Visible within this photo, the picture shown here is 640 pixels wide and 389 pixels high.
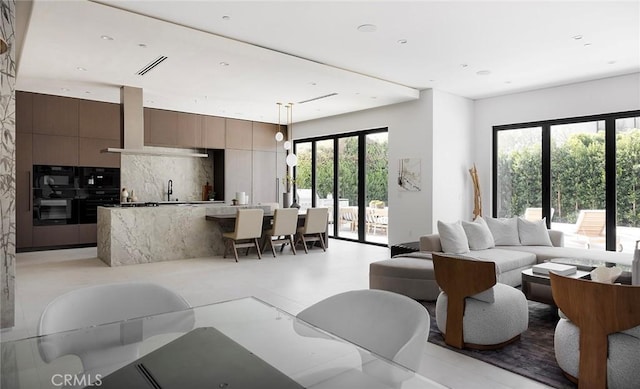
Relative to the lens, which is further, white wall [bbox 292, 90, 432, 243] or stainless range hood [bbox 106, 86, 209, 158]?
white wall [bbox 292, 90, 432, 243]

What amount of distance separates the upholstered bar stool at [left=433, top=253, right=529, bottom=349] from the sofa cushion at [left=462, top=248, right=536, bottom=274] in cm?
139

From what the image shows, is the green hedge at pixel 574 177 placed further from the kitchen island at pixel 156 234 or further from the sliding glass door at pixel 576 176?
the kitchen island at pixel 156 234

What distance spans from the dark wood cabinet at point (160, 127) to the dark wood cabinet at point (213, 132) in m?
0.67

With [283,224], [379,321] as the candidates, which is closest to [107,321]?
[379,321]

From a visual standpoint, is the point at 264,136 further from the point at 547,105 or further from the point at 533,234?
the point at 533,234

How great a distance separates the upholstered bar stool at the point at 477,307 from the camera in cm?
309

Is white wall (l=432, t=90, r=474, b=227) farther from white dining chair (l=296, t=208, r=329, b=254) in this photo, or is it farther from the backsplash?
the backsplash

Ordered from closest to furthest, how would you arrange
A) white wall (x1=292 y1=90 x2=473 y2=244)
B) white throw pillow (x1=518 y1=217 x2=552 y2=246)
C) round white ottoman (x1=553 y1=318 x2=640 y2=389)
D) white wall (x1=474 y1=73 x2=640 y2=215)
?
1. round white ottoman (x1=553 y1=318 x2=640 y2=389)
2. white throw pillow (x1=518 y1=217 x2=552 y2=246)
3. white wall (x1=474 y1=73 x2=640 y2=215)
4. white wall (x1=292 y1=90 x2=473 y2=244)

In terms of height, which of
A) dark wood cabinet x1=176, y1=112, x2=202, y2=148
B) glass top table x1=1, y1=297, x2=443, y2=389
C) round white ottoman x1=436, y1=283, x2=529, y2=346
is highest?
dark wood cabinet x1=176, y1=112, x2=202, y2=148

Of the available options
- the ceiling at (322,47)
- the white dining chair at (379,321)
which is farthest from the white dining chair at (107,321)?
the ceiling at (322,47)

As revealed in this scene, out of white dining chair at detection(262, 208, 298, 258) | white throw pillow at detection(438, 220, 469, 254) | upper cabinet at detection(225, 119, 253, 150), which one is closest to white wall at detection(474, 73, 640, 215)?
white throw pillow at detection(438, 220, 469, 254)

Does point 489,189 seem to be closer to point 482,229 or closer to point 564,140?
point 564,140

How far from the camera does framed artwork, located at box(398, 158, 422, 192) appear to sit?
297 inches

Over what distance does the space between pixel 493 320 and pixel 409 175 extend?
4783mm
